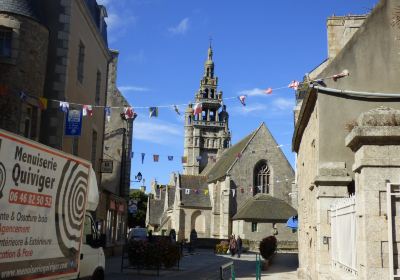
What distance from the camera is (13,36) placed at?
51.4ft

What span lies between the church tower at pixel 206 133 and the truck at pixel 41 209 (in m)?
74.6

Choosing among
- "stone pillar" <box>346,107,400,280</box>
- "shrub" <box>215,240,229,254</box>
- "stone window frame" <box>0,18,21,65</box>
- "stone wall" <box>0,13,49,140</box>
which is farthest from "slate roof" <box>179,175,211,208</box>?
"stone pillar" <box>346,107,400,280</box>

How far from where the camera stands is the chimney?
1525 centimetres

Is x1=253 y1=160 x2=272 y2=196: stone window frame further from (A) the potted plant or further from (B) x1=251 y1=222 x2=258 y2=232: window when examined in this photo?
(A) the potted plant

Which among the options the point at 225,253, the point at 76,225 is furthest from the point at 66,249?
the point at 225,253

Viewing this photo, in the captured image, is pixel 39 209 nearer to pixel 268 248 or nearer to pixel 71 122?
pixel 71 122

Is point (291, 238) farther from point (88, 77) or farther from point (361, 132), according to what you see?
point (361, 132)

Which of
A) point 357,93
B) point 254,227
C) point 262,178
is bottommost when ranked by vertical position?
point 254,227

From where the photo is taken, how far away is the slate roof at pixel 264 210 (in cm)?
5062

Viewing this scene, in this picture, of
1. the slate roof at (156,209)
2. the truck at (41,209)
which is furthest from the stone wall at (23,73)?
the slate roof at (156,209)

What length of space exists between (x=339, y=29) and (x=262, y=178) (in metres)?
42.8

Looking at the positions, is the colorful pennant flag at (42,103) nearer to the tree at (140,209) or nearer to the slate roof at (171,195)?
the slate roof at (171,195)

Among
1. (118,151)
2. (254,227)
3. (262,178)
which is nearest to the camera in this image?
Answer: (118,151)

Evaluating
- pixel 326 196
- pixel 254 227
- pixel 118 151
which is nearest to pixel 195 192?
pixel 254 227
